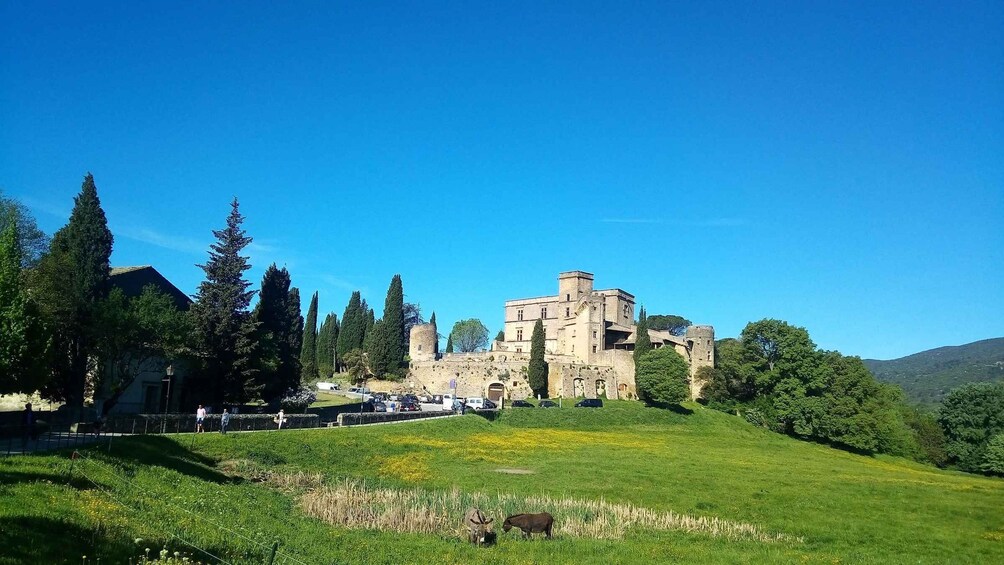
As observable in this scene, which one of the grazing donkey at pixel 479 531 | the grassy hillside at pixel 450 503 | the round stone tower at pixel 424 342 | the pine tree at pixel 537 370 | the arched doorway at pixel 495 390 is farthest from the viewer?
the round stone tower at pixel 424 342

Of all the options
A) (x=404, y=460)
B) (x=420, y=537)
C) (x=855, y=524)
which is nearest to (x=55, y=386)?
(x=404, y=460)

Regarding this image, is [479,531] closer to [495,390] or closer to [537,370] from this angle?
[537,370]

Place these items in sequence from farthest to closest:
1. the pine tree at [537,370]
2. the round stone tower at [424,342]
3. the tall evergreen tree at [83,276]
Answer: the round stone tower at [424,342] → the pine tree at [537,370] → the tall evergreen tree at [83,276]

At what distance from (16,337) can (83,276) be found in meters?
14.2

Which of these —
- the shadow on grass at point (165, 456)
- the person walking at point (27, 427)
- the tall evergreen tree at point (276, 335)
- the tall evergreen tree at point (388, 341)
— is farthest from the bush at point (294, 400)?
the tall evergreen tree at point (388, 341)

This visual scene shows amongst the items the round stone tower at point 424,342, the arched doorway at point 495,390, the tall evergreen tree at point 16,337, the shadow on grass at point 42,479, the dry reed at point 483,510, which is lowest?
the dry reed at point 483,510

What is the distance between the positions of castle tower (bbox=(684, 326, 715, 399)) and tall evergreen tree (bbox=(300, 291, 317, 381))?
Result: 51.5m

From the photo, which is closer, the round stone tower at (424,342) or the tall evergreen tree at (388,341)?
the tall evergreen tree at (388,341)

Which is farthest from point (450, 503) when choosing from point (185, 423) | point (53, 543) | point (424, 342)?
point (424, 342)

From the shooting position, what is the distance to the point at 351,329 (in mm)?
99562

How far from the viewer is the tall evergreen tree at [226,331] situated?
45.5 meters

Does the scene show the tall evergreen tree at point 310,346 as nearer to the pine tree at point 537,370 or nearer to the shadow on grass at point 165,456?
the pine tree at point 537,370

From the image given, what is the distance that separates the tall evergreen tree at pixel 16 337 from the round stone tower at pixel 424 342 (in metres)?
67.1

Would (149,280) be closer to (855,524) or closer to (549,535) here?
(549,535)
